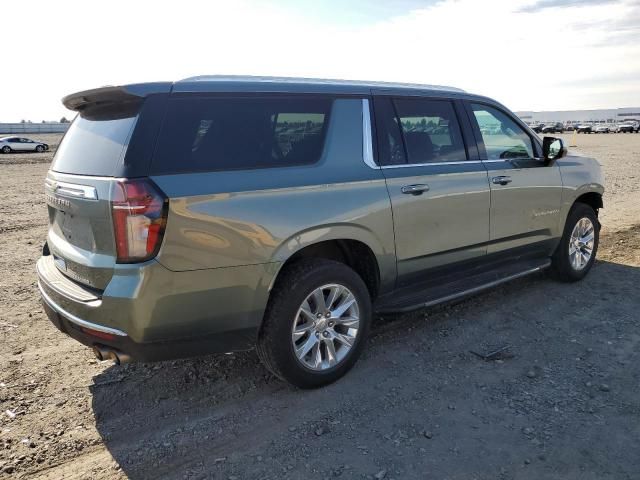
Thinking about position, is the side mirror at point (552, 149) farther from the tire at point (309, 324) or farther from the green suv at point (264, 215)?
the tire at point (309, 324)

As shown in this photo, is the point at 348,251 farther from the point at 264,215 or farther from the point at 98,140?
the point at 98,140

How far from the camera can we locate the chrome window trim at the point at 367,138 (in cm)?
379

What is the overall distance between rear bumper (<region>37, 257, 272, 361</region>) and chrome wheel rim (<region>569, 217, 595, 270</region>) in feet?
12.7

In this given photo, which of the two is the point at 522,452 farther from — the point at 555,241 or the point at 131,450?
the point at 555,241

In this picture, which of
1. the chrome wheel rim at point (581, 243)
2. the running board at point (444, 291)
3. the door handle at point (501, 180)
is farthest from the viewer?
the chrome wheel rim at point (581, 243)

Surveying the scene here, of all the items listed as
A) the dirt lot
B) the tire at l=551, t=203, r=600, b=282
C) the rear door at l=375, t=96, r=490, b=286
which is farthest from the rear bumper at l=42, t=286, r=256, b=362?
the tire at l=551, t=203, r=600, b=282

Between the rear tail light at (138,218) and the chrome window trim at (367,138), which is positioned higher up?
the chrome window trim at (367,138)

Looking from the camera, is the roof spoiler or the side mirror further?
the side mirror

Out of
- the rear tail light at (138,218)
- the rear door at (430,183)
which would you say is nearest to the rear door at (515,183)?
the rear door at (430,183)

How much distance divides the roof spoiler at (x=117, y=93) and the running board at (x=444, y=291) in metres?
2.17

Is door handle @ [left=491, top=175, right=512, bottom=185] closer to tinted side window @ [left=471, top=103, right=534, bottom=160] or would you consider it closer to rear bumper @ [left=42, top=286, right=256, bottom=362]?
tinted side window @ [left=471, top=103, right=534, bottom=160]

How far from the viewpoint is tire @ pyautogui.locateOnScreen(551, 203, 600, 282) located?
219 inches

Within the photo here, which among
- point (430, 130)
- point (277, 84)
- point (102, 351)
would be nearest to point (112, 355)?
point (102, 351)

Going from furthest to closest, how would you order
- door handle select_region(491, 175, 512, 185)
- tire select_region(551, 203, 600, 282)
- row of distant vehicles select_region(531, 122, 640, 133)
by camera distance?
row of distant vehicles select_region(531, 122, 640, 133)
tire select_region(551, 203, 600, 282)
door handle select_region(491, 175, 512, 185)
